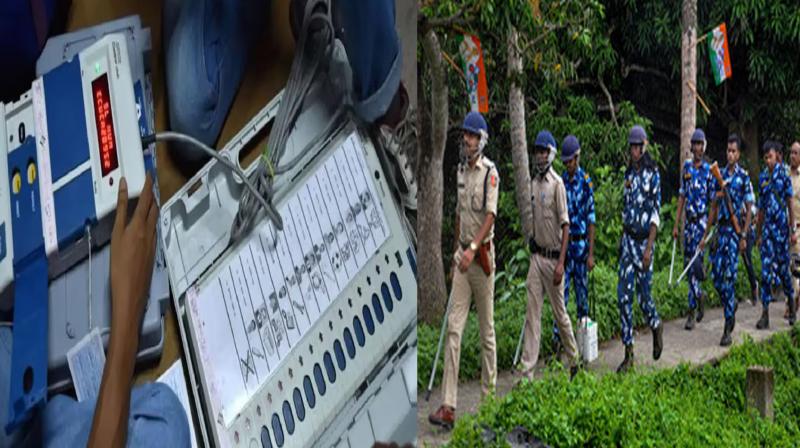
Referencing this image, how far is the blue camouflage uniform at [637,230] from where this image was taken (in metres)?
8.05

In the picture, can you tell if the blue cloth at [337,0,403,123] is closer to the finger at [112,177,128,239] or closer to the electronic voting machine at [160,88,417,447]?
the electronic voting machine at [160,88,417,447]

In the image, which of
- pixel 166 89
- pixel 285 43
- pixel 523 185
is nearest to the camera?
pixel 166 89

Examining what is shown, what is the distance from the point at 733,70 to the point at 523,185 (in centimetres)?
592

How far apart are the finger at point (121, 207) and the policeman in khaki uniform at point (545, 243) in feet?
17.8

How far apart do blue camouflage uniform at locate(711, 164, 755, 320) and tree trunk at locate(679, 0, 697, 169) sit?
7.66 ft

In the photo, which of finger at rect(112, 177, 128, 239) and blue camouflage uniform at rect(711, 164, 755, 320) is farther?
blue camouflage uniform at rect(711, 164, 755, 320)

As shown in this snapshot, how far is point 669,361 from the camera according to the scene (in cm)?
930

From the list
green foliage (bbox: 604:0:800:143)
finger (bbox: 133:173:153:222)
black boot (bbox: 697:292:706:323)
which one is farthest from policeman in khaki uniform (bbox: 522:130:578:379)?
green foliage (bbox: 604:0:800:143)

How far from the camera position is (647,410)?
23.2 feet

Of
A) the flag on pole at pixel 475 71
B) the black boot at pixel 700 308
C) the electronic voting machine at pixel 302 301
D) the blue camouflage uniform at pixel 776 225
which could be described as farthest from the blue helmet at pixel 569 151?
the electronic voting machine at pixel 302 301

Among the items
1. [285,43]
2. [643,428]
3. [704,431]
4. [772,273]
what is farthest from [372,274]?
[772,273]

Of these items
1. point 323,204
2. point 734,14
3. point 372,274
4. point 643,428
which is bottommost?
point 643,428

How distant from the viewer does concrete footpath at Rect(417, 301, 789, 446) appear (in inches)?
292

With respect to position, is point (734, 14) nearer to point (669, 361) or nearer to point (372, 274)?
point (669, 361)
